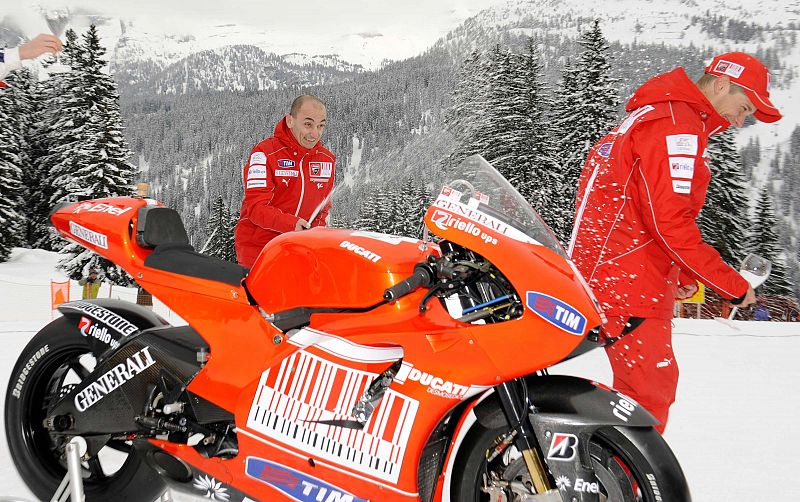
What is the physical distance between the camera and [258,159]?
4395 mm

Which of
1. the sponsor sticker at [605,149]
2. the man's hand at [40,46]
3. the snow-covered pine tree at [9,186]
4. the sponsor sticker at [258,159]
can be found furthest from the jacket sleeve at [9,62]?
the snow-covered pine tree at [9,186]

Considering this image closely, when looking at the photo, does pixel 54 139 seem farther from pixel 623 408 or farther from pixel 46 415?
pixel 623 408

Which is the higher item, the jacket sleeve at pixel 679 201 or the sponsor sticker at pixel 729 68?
the sponsor sticker at pixel 729 68

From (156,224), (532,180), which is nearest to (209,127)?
(532,180)

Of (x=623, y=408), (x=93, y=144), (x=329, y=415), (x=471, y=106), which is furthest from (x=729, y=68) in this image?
(x=471, y=106)

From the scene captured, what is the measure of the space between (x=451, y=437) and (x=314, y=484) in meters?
0.47

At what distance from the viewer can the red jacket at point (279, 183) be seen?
4.39 metres

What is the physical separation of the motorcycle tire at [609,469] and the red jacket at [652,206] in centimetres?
84

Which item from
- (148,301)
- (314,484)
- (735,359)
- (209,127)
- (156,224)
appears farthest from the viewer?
(209,127)

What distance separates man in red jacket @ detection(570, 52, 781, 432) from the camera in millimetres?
2535

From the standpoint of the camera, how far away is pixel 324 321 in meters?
2.28

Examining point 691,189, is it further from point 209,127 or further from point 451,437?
point 209,127

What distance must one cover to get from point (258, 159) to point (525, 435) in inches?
116

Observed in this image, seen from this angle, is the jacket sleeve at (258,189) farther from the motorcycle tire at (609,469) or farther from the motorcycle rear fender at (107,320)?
the motorcycle tire at (609,469)
